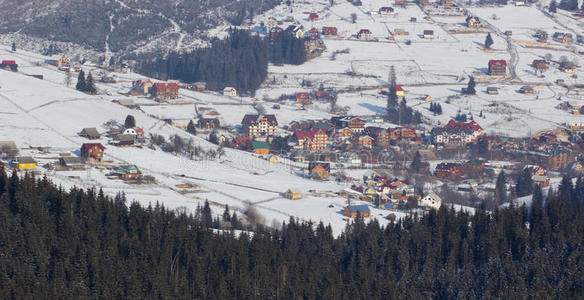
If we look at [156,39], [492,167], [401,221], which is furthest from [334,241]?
[156,39]

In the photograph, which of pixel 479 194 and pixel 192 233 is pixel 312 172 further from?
pixel 192 233

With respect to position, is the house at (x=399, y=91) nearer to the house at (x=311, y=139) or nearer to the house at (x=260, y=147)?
the house at (x=311, y=139)

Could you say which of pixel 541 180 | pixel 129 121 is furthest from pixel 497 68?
pixel 129 121

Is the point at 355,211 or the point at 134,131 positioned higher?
the point at 134,131

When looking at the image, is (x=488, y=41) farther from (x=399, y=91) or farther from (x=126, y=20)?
(x=126, y=20)

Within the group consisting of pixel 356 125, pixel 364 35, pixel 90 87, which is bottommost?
pixel 356 125

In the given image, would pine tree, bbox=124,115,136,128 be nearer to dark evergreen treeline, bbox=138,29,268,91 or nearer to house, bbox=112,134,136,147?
house, bbox=112,134,136,147
